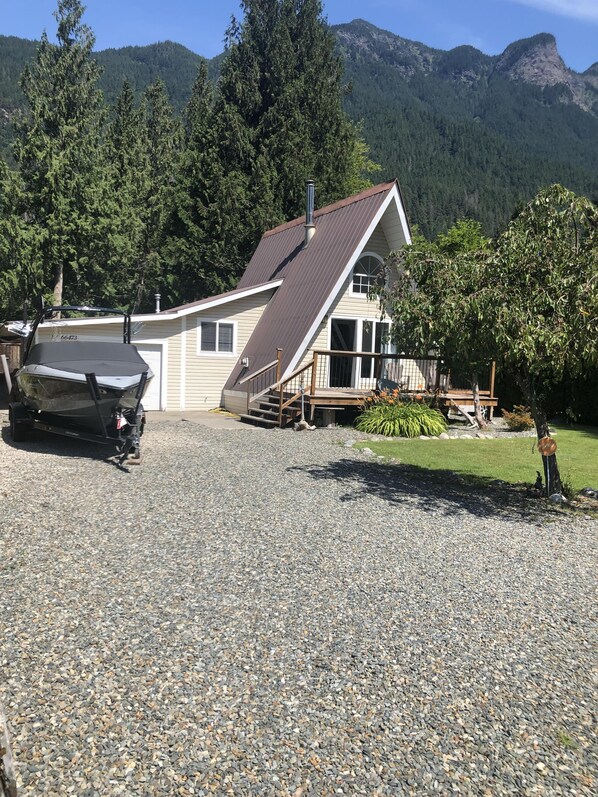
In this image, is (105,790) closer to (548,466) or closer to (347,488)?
(347,488)

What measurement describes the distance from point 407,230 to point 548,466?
1071cm

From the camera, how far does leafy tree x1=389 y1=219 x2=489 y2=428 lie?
7.07m

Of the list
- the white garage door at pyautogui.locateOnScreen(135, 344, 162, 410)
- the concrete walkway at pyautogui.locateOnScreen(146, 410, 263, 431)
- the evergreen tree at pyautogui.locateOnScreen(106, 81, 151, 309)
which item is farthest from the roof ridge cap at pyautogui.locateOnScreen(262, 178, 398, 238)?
the evergreen tree at pyautogui.locateOnScreen(106, 81, 151, 309)

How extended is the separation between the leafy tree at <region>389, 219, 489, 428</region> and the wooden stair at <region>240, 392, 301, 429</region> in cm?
715

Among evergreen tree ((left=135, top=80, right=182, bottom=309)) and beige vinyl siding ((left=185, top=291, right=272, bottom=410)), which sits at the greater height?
evergreen tree ((left=135, top=80, right=182, bottom=309))

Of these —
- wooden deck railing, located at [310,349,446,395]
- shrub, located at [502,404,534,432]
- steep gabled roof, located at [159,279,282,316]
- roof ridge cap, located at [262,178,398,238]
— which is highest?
roof ridge cap, located at [262,178,398,238]

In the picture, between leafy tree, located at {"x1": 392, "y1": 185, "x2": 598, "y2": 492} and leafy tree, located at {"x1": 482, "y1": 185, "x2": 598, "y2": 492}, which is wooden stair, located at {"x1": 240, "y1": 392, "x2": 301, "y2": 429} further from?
leafy tree, located at {"x1": 482, "y1": 185, "x2": 598, "y2": 492}

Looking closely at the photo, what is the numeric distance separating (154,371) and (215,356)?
2.00 m

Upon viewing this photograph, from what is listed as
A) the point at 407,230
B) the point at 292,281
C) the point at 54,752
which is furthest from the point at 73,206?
the point at 54,752

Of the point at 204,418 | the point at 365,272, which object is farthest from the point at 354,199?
the point at 204,418

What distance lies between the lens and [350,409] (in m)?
15.8

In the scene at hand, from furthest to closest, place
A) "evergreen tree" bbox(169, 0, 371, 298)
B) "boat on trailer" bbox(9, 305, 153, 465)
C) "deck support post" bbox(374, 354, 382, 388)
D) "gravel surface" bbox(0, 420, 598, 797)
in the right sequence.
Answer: "evergreen tree" bbox(169, 0, 371, 298) < "deck support post" bbox(374, 354, 382, 388) < "boat on trailer" bbox(9, 305, 153, 465) < "gravel surface" bbox(0, 420, 598, 797)

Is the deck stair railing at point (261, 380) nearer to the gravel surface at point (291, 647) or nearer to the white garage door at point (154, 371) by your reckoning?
the white garage door at point (154, 371)

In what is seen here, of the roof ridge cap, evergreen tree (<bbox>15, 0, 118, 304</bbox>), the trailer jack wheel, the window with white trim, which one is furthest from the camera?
evergreen tree (<bbox>15, 0, 118, 304</bbox>)
